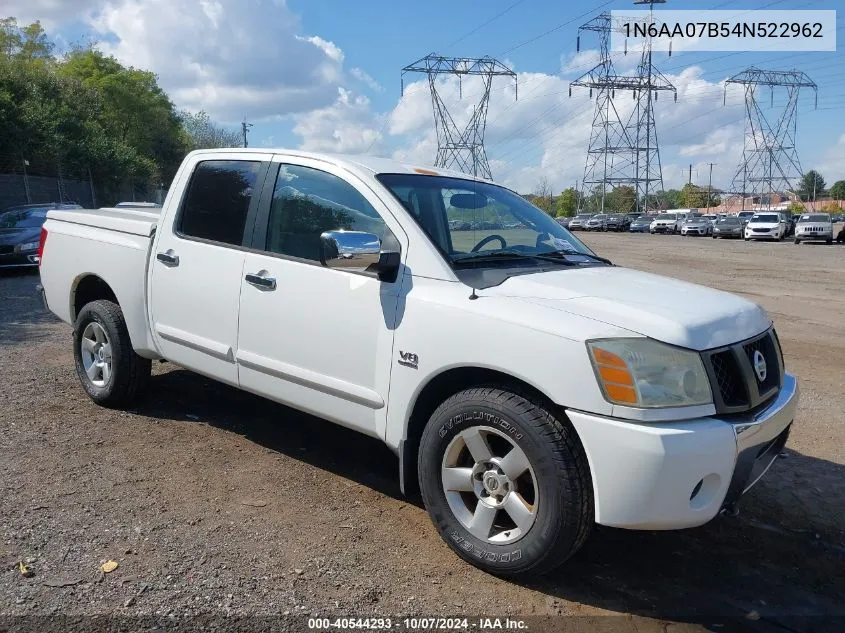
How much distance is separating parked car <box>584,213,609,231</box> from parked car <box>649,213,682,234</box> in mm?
5342

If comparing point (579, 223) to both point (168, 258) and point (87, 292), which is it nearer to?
point (87, 292)

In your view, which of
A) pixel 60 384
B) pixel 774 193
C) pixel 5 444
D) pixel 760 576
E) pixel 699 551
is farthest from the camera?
pixel 774 193

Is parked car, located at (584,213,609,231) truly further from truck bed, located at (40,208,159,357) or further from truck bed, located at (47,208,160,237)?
truck bed, located at (40,208,159,357)

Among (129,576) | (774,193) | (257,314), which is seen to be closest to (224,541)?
(129,576)

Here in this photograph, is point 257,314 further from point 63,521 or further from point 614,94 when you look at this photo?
point 614,94

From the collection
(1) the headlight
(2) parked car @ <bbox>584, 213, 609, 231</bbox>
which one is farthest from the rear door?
(2) parked car @ <bbox>584, 213, 609, 231</bbox>

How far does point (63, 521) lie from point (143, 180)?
4290 centimetres

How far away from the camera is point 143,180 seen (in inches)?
1687

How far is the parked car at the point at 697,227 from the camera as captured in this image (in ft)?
161

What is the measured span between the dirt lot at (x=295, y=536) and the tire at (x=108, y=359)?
16 cm

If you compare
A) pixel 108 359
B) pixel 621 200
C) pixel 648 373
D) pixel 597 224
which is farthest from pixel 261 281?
pixel 621 200

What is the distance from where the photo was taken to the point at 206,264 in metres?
4.46

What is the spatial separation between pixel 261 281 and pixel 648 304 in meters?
2.13

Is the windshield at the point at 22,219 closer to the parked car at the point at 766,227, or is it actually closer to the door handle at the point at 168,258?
the door handle at the point at 168,258
